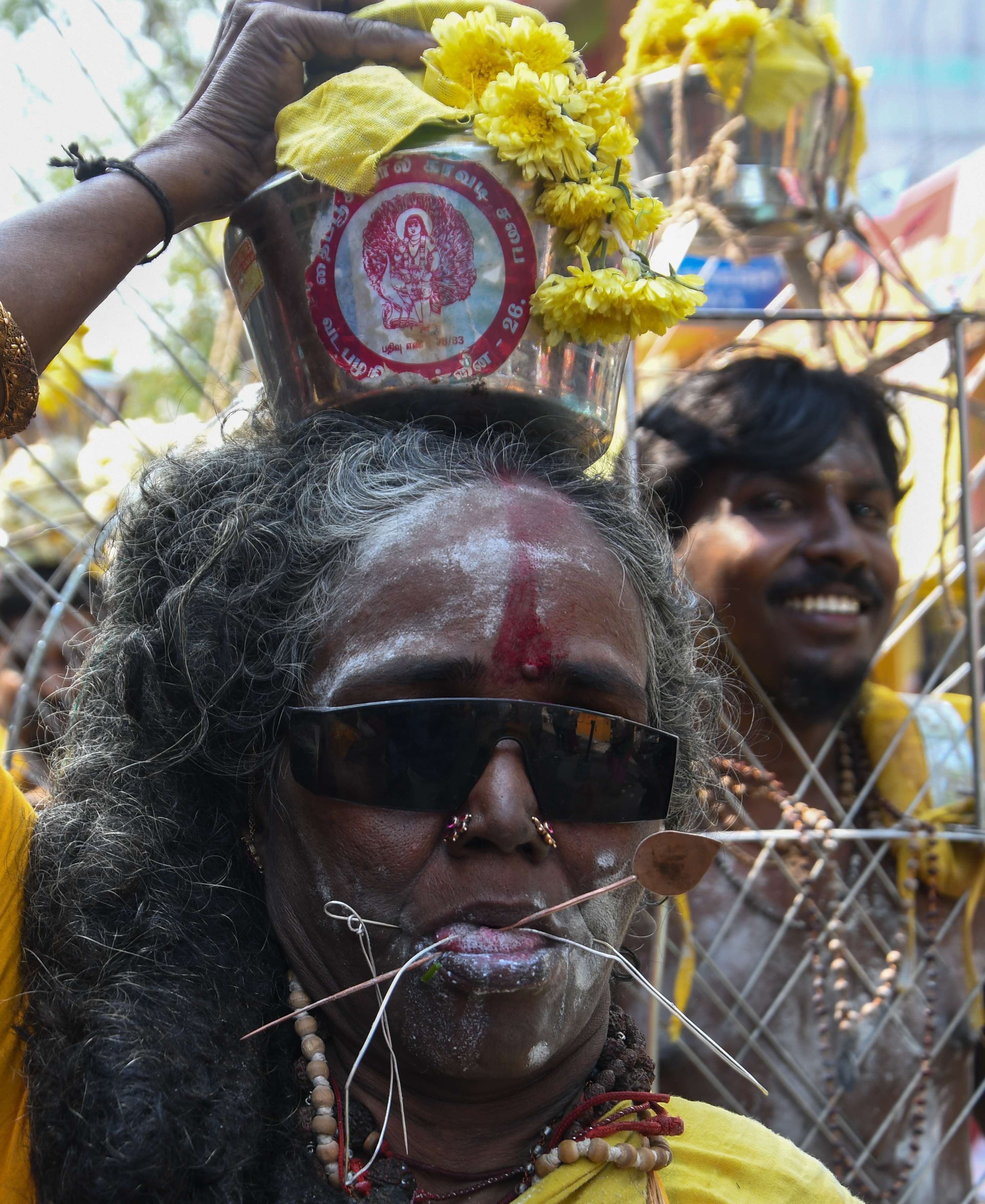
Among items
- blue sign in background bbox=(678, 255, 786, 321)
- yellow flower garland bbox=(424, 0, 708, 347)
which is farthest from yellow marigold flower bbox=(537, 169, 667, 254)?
blue sign in background bbox=(678, 255, 786, 321)

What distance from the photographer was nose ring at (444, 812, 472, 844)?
4.72 ft

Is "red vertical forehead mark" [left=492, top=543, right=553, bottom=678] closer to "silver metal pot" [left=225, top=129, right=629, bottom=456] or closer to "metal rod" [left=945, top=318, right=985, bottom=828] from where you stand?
"silver metal pot" [left=225, top=129, right=629, bottom=456]

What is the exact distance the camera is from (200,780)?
166 centimetres

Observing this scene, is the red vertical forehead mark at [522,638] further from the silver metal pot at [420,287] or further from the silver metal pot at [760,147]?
the silver metal pot at [760,147]

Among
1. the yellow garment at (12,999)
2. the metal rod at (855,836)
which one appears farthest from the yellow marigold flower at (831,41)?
the yellow garment at (12,999)

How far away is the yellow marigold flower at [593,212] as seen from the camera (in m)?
1.67

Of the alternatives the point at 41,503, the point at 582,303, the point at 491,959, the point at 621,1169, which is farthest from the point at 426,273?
the point at 41,503

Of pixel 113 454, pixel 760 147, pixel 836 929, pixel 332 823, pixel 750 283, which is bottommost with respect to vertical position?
pixel 836 929

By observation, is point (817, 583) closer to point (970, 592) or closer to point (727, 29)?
point (970, 592)

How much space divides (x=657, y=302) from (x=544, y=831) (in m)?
0.77

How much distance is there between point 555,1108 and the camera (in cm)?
158

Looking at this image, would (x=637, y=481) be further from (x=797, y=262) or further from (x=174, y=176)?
(x=797, y=262)

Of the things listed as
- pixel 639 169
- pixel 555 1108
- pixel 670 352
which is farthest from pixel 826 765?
pixel 670 352

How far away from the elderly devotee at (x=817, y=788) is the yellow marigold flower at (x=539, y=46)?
49.4 inches
